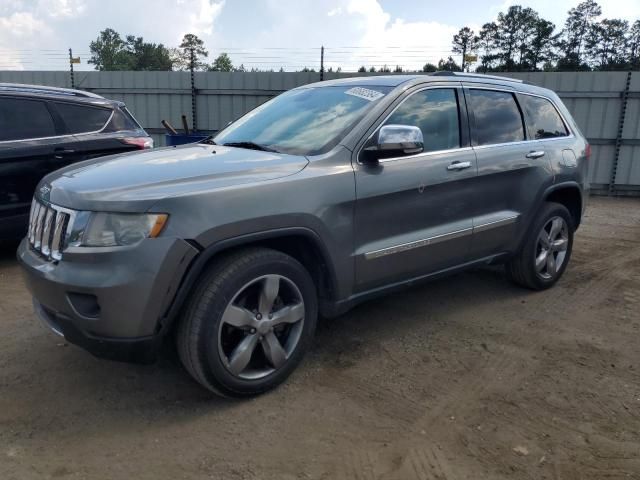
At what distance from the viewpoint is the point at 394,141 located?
3.21 m

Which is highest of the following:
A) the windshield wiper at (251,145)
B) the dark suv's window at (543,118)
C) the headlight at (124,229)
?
the dark suv's window at (543,118)

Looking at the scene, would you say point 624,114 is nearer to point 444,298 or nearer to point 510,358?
→ point 444,298

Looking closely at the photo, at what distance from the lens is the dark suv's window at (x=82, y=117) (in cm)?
577

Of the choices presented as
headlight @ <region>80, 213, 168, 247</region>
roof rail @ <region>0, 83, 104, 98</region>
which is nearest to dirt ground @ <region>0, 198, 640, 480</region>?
headlight @ <region>80, 213, 168, 247</region>

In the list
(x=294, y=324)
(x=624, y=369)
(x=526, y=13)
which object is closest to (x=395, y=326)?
(x=294, y=324)

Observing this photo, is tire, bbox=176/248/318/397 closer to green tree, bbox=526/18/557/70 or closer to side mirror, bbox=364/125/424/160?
side mirror, bbox=364/125/424/160

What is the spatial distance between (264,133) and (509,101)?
84.2 inches

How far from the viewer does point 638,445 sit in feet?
8.70

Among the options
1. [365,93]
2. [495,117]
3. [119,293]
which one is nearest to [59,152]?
[365,93]

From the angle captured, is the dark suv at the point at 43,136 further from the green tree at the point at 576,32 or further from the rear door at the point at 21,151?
the green tree at the point at 576,32

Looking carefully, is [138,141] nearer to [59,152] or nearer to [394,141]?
[59,152]

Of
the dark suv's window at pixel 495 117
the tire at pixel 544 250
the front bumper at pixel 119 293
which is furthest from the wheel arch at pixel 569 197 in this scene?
the front bumper at pixel 119 293

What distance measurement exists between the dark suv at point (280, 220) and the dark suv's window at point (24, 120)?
255 centimetres

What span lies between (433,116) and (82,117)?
3995mm
